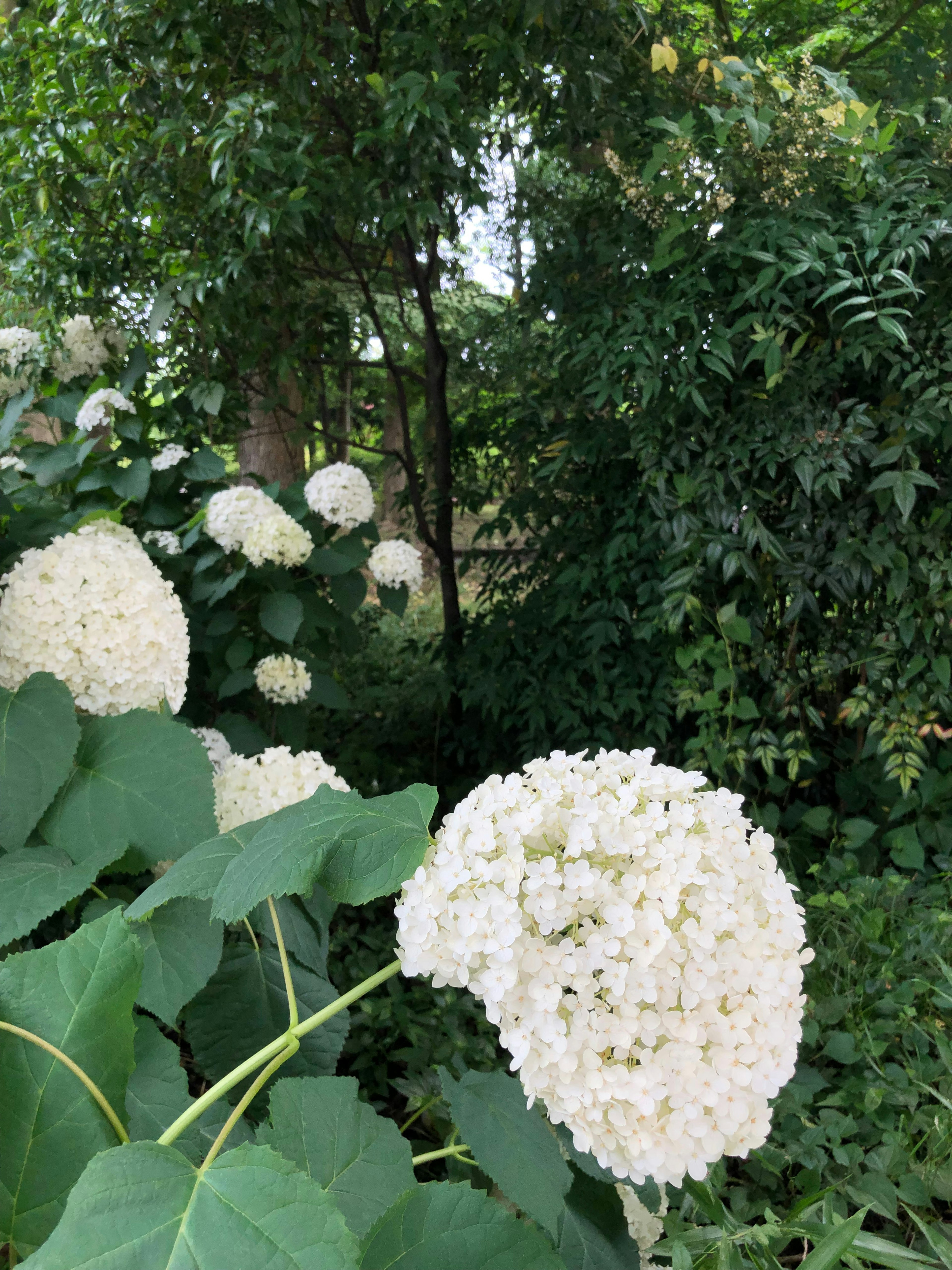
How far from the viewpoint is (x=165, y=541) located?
211 centimetres

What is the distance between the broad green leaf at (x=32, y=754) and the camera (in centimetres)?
105

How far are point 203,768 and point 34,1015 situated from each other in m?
0.45

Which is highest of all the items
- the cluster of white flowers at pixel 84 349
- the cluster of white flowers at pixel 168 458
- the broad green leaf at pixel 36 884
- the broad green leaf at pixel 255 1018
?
the cluster of white flowers at pixel 84 349

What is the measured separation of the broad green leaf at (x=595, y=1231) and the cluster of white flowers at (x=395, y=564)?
184cm

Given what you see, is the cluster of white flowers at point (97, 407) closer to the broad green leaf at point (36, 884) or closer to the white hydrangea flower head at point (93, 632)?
the white hydrangea flower head at point (93, 632)

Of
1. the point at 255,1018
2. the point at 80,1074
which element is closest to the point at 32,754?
the point at 255,1018

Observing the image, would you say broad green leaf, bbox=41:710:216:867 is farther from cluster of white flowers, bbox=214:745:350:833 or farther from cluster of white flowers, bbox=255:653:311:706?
cluster of white flowers, bbox=255:653:311:706

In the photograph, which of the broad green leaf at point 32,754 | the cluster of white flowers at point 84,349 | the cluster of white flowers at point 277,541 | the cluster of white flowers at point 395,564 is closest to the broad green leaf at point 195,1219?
the broad green leaf at point 32,754

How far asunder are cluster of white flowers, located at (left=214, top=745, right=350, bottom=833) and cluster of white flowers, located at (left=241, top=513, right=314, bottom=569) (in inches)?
32.8

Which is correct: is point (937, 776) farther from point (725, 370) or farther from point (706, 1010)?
point (706, 1010)

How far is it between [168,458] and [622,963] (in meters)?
1.98

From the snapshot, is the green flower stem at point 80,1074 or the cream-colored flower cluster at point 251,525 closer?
the green flower stem at point 80,1074

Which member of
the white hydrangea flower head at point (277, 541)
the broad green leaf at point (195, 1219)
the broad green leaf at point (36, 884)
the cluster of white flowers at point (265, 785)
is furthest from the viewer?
the white hydrangea flower head at point (277, 541)

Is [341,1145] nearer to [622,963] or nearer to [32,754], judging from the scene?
[622,963]
